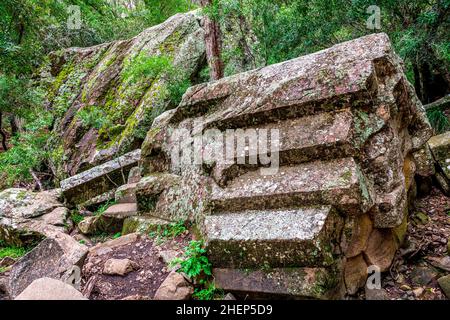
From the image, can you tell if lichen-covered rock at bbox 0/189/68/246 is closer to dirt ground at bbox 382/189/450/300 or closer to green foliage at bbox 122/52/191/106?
green foliage at bbox 122/52/191/106

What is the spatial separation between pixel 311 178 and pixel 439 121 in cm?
536

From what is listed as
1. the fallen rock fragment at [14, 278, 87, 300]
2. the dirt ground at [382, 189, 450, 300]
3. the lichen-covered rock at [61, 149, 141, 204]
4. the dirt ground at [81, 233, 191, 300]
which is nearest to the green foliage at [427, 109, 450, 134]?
the dirt ground at [382, 189, 450, 300]

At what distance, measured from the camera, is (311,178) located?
314 cm

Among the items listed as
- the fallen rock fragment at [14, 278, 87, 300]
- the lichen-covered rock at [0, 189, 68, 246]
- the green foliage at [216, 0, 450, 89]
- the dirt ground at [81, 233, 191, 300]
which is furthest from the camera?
the green foliage at [216, 0, 450, 89]

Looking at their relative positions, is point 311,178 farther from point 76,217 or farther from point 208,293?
point 76,217

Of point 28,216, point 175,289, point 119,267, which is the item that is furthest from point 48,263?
point 28,216

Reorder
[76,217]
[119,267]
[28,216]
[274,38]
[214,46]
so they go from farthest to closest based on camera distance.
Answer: [214,46]
[274,38]
[76,217]
[28,216]
[119,267]

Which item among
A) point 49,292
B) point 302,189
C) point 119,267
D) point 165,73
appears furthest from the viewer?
point 165,73

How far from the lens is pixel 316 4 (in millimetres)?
6602

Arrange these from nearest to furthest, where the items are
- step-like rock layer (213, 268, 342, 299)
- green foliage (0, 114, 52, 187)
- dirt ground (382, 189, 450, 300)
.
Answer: step-like rock layer (213, 268, 342, 299) → dirt ground (382, 189, 450, 300) → green foliage (0, 114, 52, 187)

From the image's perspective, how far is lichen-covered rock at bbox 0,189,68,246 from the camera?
520cm

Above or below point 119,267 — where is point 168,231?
above

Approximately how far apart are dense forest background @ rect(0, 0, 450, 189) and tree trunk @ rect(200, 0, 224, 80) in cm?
16

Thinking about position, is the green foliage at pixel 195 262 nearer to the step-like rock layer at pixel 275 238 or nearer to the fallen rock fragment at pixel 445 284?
the step-like rock layer at pixel 275 238
